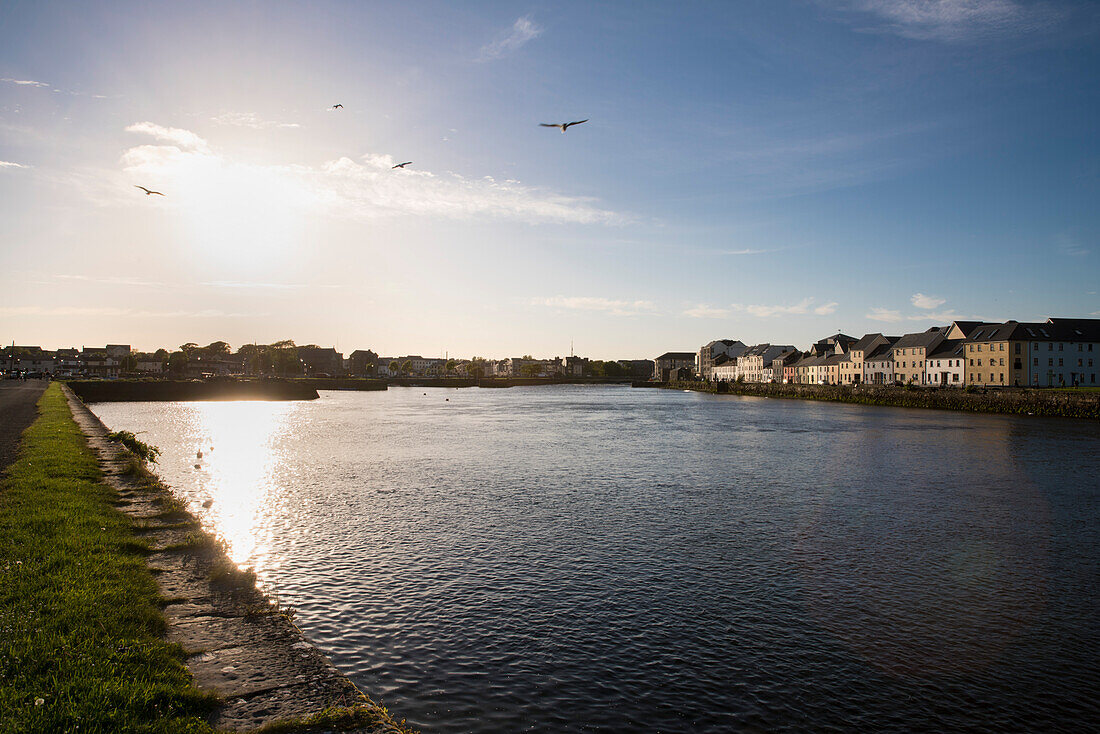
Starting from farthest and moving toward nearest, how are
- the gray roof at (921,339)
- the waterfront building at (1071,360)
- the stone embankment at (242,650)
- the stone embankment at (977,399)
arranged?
the gray roof at (921,339)
the waterfront building at (1071,360)
the stone embankment at (977,399)
the stone embankment at (242,650)

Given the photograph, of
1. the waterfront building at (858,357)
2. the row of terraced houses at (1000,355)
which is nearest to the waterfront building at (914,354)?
the row of terraced houses at (1000,355)

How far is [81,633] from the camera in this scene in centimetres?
790

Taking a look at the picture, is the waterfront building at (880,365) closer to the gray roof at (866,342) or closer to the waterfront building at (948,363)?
the gray roof at (866,342)

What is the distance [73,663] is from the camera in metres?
7.07

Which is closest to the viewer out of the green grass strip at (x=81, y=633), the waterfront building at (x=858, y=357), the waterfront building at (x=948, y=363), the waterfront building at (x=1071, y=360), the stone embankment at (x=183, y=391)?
the green grass strip at (x=81, y=633)

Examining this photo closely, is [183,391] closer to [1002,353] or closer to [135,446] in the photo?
[135,446]

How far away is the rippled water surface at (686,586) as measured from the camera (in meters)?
9.68

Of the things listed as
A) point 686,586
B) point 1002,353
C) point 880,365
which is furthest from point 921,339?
point 686,586

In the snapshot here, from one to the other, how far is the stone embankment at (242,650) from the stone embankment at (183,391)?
101 metres

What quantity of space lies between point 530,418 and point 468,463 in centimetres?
3707

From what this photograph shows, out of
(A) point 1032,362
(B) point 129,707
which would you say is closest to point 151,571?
(B) point 129,707

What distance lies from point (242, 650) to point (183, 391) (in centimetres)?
11831

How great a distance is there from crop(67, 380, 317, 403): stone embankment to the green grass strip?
326ft

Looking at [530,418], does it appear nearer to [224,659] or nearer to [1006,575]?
[1006,575]
